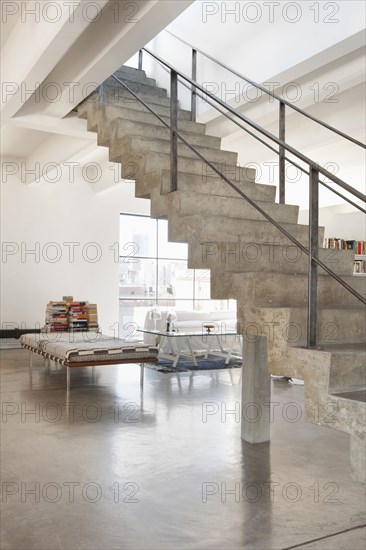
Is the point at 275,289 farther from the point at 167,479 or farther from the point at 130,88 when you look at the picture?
the point at 130,88

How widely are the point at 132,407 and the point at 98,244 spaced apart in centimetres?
569

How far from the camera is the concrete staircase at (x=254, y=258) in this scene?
7.00 feet

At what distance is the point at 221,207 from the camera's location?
378 centimetres

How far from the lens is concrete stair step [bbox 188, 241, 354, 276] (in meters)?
3.16

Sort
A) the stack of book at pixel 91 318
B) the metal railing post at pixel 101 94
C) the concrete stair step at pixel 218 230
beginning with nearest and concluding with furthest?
the concrete stair step at pixel 218 230 → the metal railing post at pixel 101 94 → the stack of book at pixel 91 318

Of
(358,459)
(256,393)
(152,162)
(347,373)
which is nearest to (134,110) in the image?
(152,162)

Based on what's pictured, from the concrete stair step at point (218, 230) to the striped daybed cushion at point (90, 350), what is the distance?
2.52 metres

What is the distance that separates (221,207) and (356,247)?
685 cm

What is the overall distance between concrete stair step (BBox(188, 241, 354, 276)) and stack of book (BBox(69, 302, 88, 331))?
5.68 meters

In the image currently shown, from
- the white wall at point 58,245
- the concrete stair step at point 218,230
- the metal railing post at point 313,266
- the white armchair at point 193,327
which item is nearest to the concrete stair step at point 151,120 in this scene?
the concrete stair step at point 218,230

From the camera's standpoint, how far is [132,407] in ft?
17.0

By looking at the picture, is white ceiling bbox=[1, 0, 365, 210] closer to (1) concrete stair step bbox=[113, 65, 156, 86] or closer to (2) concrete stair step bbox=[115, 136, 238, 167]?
(1) concrete stair step bbox=[113, 65, 156, 86]

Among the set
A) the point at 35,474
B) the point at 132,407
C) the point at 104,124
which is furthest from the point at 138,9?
the point at 132,407

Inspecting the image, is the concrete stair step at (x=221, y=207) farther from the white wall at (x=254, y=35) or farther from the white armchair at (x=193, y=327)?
the white armchair at (x=193, y=327)
